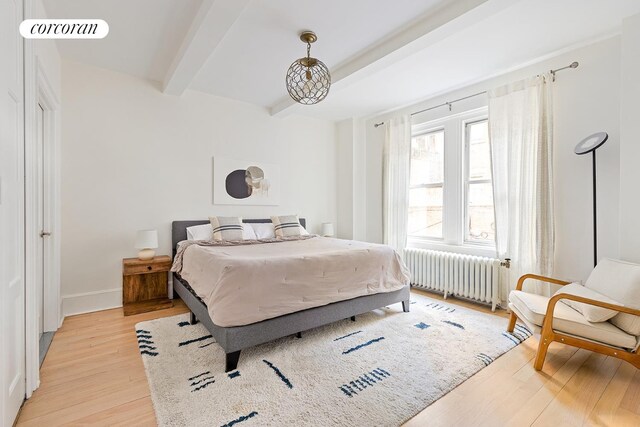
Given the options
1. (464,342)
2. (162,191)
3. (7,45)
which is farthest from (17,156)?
(464,342)

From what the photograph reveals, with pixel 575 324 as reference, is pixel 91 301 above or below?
below

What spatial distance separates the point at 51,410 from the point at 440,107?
4.75 metres

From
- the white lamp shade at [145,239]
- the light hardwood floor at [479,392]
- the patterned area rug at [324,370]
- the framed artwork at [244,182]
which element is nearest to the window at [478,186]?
the patterned area rug at [324,370]

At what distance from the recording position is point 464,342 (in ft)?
8.19

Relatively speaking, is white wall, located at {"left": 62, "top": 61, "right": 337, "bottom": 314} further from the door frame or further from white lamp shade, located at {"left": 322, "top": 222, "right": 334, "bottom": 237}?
white lamp shade, located at {"left": 322, "top": 222, "right": 334, "bottom": 237}

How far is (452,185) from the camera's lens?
155 inches

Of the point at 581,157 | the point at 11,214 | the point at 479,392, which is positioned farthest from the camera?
the point at 581,157

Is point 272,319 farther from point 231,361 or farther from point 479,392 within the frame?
point 479,392

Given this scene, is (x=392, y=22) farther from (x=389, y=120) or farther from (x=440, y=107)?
(x=389, y=120)

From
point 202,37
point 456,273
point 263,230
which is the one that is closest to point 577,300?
point 456,273

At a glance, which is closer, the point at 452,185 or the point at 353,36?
the point at 353,36

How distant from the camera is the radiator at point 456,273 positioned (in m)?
3.34

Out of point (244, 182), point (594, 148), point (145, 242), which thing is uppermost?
point (594, 148)

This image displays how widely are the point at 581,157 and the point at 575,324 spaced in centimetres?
174
